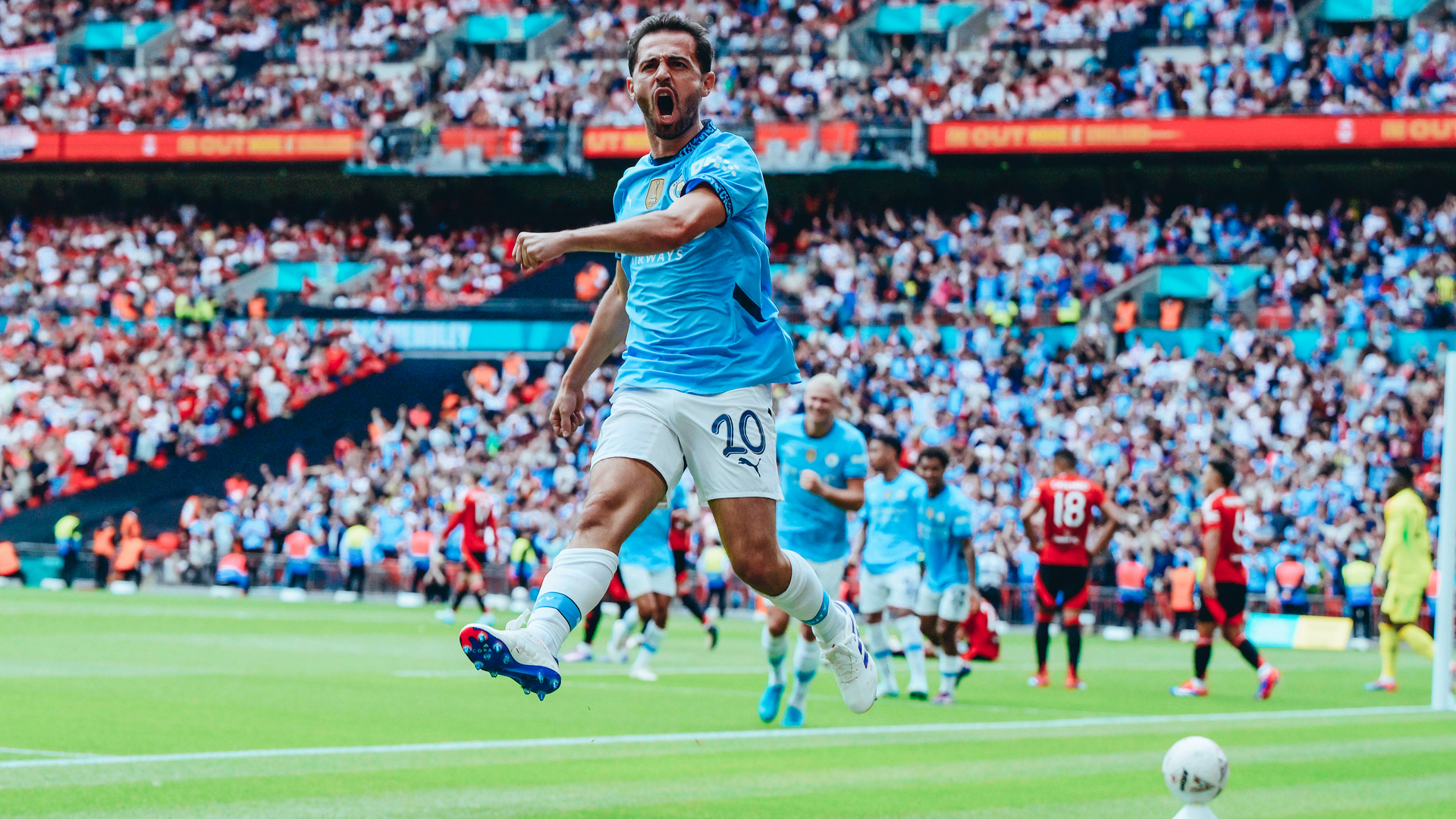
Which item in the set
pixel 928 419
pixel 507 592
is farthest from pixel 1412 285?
pixel 507 592

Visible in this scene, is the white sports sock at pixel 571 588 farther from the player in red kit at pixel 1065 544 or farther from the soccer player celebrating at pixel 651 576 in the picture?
the player in red kit at pixel 1065 544

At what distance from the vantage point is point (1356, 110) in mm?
34906

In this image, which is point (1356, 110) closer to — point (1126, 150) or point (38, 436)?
point (1126, 150)

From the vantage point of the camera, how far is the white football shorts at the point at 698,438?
6070 millimetres

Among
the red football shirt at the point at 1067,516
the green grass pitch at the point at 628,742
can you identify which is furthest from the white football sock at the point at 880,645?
the red football shirt at the point at 1067,516

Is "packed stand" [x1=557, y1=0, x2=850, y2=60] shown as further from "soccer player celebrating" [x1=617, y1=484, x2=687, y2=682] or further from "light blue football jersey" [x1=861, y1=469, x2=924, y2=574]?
"light blue football jersey" [x1=861, y1=469, x2=924, y2=574]

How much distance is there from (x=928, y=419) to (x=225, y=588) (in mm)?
13091

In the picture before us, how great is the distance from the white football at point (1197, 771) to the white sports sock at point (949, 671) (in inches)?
331

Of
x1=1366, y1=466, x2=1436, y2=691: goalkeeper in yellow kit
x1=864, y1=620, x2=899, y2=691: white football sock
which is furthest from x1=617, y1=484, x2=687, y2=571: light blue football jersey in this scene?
x1=1366, y1=466, x2=1436, y2=691: goalkeeper in yellow kit

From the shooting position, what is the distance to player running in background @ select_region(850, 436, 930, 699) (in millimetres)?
14094

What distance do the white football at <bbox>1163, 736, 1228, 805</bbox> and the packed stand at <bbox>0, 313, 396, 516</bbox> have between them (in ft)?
107

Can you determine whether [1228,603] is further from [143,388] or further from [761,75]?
[143,388]

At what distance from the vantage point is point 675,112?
6223 millimetres

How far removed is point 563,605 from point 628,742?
467 cm
